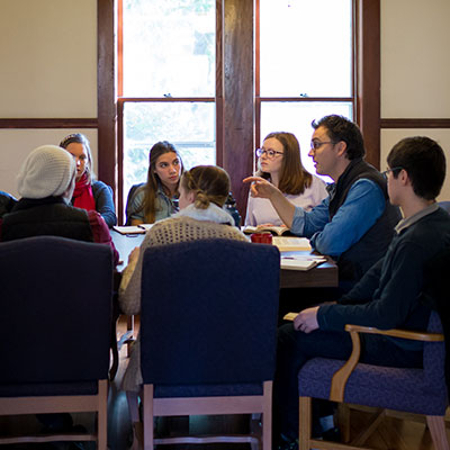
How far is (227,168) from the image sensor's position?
4.66 metres

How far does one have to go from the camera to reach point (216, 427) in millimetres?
2506

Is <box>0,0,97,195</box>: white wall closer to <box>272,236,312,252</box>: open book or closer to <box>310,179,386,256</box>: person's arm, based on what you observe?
<box>272,236,312,252</box>: open book

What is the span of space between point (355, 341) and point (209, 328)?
0.47 metres

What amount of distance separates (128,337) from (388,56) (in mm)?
2994

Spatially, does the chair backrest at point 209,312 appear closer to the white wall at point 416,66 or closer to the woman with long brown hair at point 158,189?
the woman with long brown hair at point 158,189

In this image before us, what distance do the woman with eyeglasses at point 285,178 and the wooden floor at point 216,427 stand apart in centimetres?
152

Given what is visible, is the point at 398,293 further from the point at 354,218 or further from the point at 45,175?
the point at 45,175

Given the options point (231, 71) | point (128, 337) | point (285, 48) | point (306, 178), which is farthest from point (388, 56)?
point (128, 337)

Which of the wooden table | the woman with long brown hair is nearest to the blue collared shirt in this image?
the wooden table

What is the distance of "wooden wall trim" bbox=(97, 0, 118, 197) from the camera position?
14.9 feet

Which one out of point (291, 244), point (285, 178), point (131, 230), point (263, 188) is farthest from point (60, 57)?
point (291, 244)

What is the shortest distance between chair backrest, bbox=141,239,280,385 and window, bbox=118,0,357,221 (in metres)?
2.95

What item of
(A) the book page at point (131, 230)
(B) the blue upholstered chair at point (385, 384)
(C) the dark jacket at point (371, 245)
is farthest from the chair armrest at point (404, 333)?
(A) the book page at point (131, 230)

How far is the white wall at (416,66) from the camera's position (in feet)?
15.3
